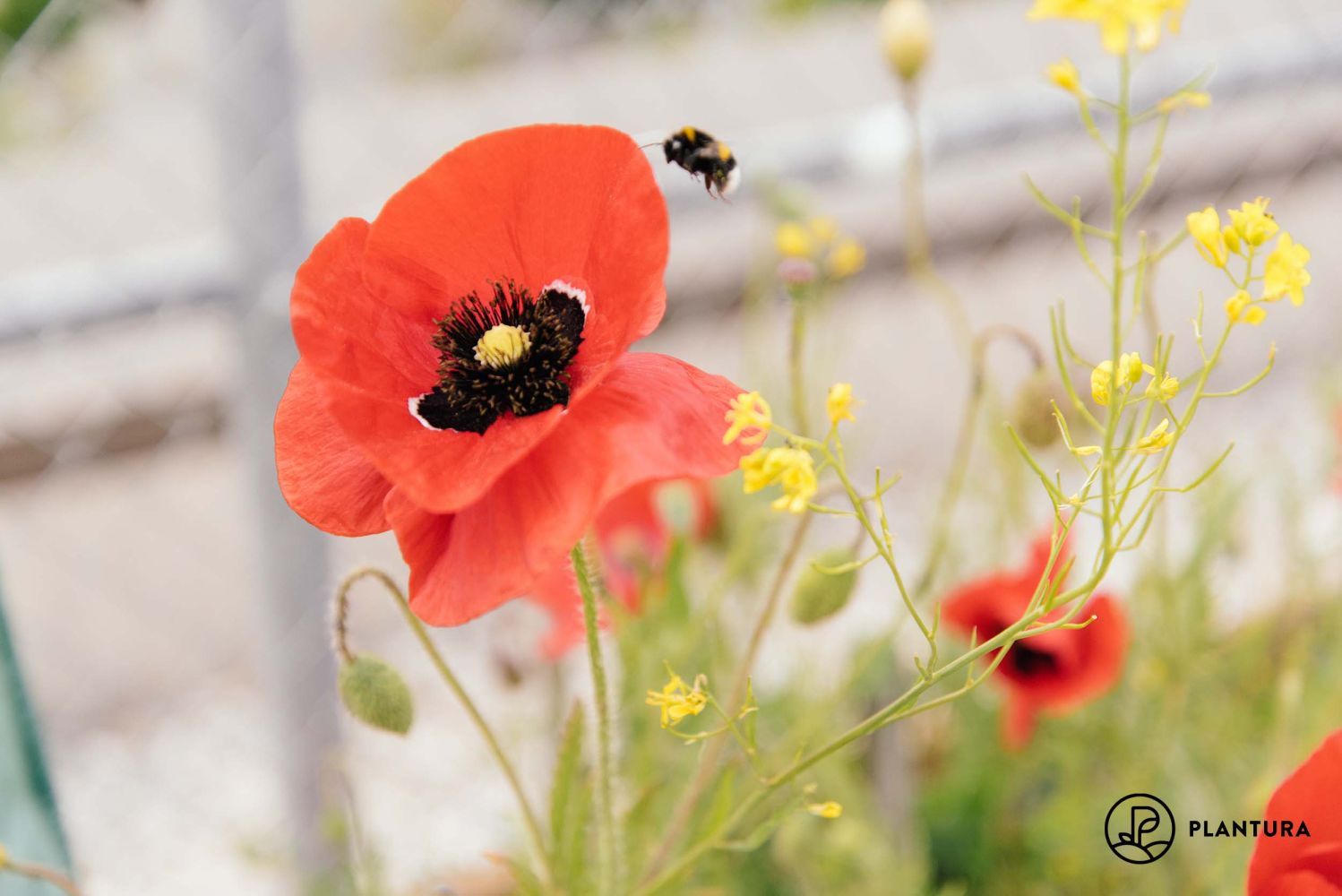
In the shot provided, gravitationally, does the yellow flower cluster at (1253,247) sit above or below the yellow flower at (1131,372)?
above

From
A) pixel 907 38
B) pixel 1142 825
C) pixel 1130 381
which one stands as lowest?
pixel 1142 825

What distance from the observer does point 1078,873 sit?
68cm

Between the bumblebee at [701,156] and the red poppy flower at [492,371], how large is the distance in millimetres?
50

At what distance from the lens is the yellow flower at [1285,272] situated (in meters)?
Result: 0.25

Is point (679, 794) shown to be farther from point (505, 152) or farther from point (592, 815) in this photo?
point (505, 152)

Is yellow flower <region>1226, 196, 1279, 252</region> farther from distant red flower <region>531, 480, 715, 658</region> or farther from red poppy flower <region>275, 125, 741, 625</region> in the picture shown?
distant red flower <region>531, 480, 715, 658</region>

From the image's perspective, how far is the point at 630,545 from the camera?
23.6 inches

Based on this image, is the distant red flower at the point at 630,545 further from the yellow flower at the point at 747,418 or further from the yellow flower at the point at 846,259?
the yellow flower at the point at 747,418

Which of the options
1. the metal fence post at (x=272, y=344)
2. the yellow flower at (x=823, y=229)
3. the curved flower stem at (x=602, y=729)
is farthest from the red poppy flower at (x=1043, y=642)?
the metal fence post at (x=272, y=344)

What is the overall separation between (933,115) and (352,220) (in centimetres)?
67

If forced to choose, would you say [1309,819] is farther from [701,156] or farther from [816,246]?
[816,246]

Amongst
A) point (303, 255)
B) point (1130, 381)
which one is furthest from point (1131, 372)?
point (303, 255)

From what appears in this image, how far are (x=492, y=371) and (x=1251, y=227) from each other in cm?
17

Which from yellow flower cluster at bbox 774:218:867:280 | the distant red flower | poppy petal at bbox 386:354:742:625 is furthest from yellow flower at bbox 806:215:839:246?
poppy petal at bbox 386:354:742:625
